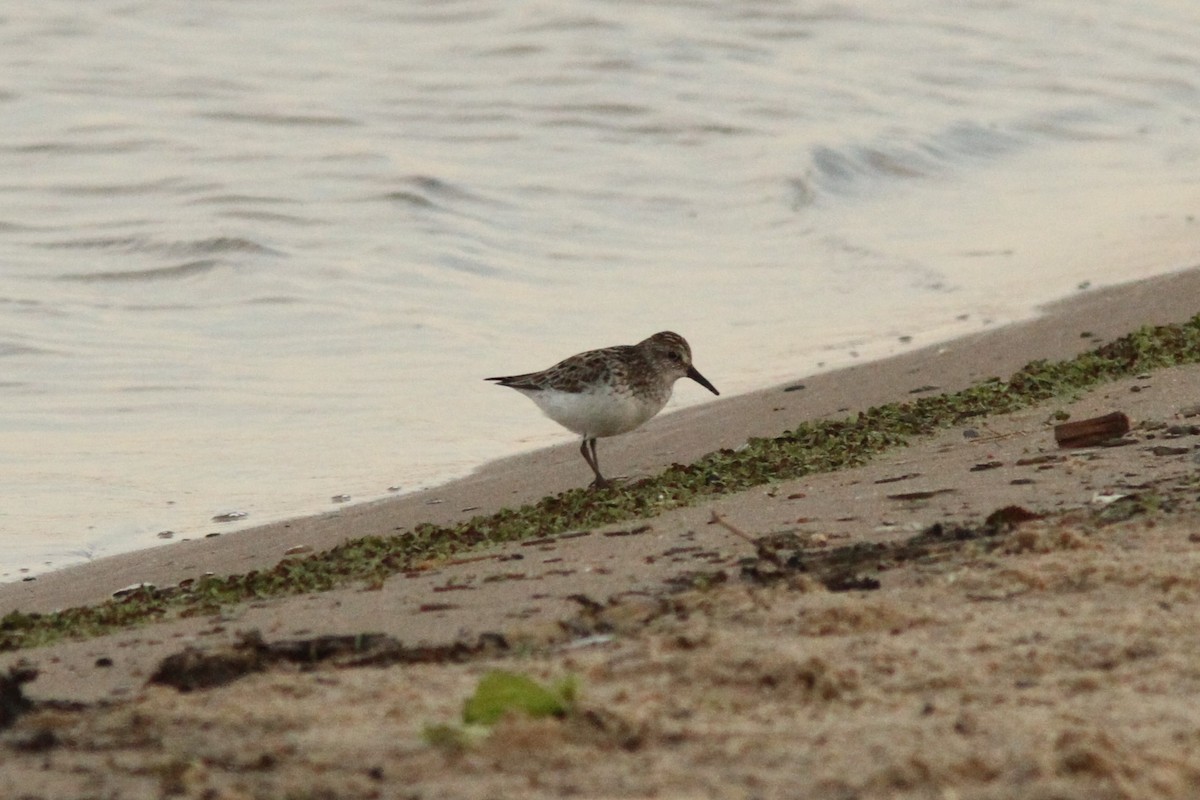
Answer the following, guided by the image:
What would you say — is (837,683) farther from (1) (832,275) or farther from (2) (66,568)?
(1) (832,275)

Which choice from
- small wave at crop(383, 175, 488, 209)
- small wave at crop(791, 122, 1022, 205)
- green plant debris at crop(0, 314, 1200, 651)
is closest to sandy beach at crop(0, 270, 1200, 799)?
green plant debris at crop(0, 314, 1200, 651)

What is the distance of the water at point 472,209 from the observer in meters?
9.05

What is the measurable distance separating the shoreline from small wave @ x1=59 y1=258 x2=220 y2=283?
3992mm

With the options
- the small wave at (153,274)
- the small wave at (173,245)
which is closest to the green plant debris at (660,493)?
the small wave at (153,274)

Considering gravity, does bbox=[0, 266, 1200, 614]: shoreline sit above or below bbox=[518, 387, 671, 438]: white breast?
below

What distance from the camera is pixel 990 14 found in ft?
67.8

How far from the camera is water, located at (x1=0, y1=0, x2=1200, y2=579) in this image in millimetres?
9047

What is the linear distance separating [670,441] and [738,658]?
452cm

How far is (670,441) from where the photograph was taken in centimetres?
846

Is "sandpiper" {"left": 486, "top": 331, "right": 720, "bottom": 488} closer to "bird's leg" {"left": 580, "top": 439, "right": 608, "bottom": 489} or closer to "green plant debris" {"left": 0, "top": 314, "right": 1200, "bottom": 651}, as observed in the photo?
"bird's leg" {"left": 580, "top": 439, "right": 608, "bottom": 489}

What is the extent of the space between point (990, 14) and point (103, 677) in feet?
58.8

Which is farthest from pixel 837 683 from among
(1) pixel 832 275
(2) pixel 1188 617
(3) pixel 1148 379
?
(1) pixel 832 275

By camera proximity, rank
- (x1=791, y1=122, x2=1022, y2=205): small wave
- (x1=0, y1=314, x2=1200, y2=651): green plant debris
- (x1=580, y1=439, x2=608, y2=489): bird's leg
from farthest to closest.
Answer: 1. (x1=791, y1=122, x2=1022, y2=205): small wave
2. (x1=580, y1=439, x2=608, y2=489): bird's leg
3. (x1=0, y1=314, x2=1200, y2=651): green plant debris

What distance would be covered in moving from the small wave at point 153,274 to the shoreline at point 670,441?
3992 mm
